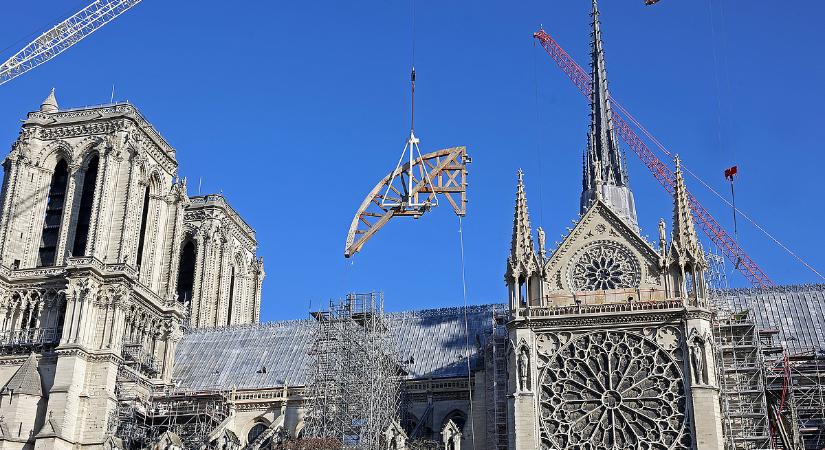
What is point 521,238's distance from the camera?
188ft

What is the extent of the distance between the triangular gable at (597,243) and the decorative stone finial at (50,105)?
1482 inches

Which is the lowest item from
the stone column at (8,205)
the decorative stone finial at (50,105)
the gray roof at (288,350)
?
the gray roof at (288,350)

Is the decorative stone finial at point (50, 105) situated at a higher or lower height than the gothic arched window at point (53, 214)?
higher

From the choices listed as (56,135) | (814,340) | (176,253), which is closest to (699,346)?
(814,340)

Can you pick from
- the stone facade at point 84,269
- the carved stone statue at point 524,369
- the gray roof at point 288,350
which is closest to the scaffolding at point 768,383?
the carved stone statue at point 524,369

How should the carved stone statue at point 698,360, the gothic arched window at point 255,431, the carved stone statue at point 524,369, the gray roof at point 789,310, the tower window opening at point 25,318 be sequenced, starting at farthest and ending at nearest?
the gothic arched window at point 255,431, the tower window opening at point 25,318, the gray roof at point 789,310, the carved stone statue at point 524,369, the carved stone statue at point 698,360

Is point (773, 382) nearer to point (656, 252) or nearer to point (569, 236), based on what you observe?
point (656, 252)

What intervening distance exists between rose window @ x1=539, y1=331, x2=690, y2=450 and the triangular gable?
3.79 metres

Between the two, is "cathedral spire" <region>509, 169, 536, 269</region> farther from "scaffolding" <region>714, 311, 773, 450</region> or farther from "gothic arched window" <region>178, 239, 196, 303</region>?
"gothic arched window" <region>178, 239, 196, 303</region>

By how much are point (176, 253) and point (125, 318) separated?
396 inches

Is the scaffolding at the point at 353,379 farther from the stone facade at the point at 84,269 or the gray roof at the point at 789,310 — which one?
the gray roof at the point at 789,310

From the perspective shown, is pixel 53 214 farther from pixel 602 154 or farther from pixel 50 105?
pixel 602 154

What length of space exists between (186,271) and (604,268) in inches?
1616

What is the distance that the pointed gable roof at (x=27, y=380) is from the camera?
197ft
